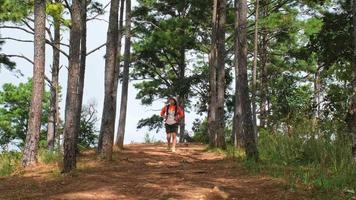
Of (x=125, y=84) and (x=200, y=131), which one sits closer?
(x=125, y=84)

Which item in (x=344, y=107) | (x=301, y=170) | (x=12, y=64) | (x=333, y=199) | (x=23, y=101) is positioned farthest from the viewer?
(x=23, y=101)

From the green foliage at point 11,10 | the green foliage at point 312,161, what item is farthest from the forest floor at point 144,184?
the green foliage at point 11,10

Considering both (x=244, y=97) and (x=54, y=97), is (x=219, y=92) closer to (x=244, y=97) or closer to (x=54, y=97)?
(x=244, y=97)

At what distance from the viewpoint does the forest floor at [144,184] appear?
765cm

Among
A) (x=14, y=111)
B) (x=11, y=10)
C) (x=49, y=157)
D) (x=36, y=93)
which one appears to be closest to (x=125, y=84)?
(x=11, y=10)

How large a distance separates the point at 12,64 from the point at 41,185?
57.8ft

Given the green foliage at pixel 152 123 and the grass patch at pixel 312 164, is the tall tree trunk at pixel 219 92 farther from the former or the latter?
the green foliage at pixel 152 123

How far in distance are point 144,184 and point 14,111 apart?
44142 mm

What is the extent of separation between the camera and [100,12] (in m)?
23.9

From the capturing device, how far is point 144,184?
8.72 m

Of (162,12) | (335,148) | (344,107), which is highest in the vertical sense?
(162,12)

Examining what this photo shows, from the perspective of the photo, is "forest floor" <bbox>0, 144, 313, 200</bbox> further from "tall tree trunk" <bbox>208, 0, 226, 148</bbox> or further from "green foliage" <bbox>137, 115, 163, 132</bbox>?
"green foliage" <bbox>137, 115, 163, 132</bbox>

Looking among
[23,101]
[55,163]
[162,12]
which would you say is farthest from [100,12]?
[23,101]

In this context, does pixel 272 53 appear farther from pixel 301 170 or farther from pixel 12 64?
pixel 301 170
